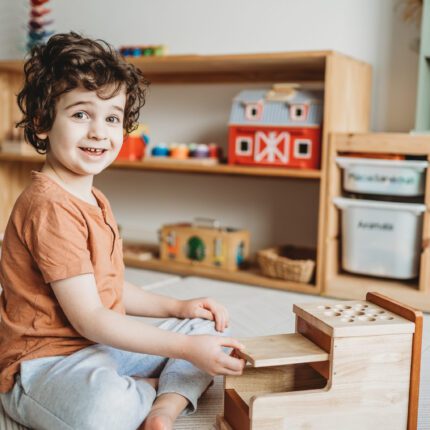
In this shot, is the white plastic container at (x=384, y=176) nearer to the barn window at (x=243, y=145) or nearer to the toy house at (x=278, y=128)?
the toy house at (x=278, y=128)

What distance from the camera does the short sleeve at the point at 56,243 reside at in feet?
2.75

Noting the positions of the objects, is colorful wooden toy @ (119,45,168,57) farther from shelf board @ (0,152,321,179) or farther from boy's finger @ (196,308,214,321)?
boy's finger @ (196,308,214,321)

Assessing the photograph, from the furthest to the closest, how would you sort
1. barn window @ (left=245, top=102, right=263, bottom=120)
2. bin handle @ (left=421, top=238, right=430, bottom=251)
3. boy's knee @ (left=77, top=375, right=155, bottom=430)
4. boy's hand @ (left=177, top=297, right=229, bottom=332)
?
barn window @ (left=245, top=102, right=263, bottom=120) → bin handle @ (left=421, top=238, right=430, bottom=251) → boy's hand @ (left=177, top=297, right=229, bottom=332) → boy's knee @ (left=77, top=375, right=155, bottom=430)

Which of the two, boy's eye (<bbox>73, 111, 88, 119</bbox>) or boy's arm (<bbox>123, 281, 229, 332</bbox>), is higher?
boy's eye (<bbox>73, 111, 88, 119</bbox>)

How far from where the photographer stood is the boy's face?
2.91 feet

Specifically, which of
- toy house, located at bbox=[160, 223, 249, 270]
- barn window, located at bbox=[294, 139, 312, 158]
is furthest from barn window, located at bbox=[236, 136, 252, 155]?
toy house, located at bbox=[160, 223, 249, 270]

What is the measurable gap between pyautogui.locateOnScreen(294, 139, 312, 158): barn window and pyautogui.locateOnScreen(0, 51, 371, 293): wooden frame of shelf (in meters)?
0.05

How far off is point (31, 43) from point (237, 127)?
→ 104 cm

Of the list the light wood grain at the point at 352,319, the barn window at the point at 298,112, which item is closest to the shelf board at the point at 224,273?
the barn window at the point at 298,112

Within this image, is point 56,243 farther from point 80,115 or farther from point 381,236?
point 381,236

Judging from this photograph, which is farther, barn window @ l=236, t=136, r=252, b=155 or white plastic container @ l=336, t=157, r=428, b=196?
barn window @ l=236, t=136, r=252, b=155

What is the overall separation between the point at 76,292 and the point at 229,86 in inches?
59.3

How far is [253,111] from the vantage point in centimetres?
190

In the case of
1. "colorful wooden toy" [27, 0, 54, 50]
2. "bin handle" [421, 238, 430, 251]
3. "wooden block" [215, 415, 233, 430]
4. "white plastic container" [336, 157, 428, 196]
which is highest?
"colorful wooden toy" [27, 0, 54, 50]
